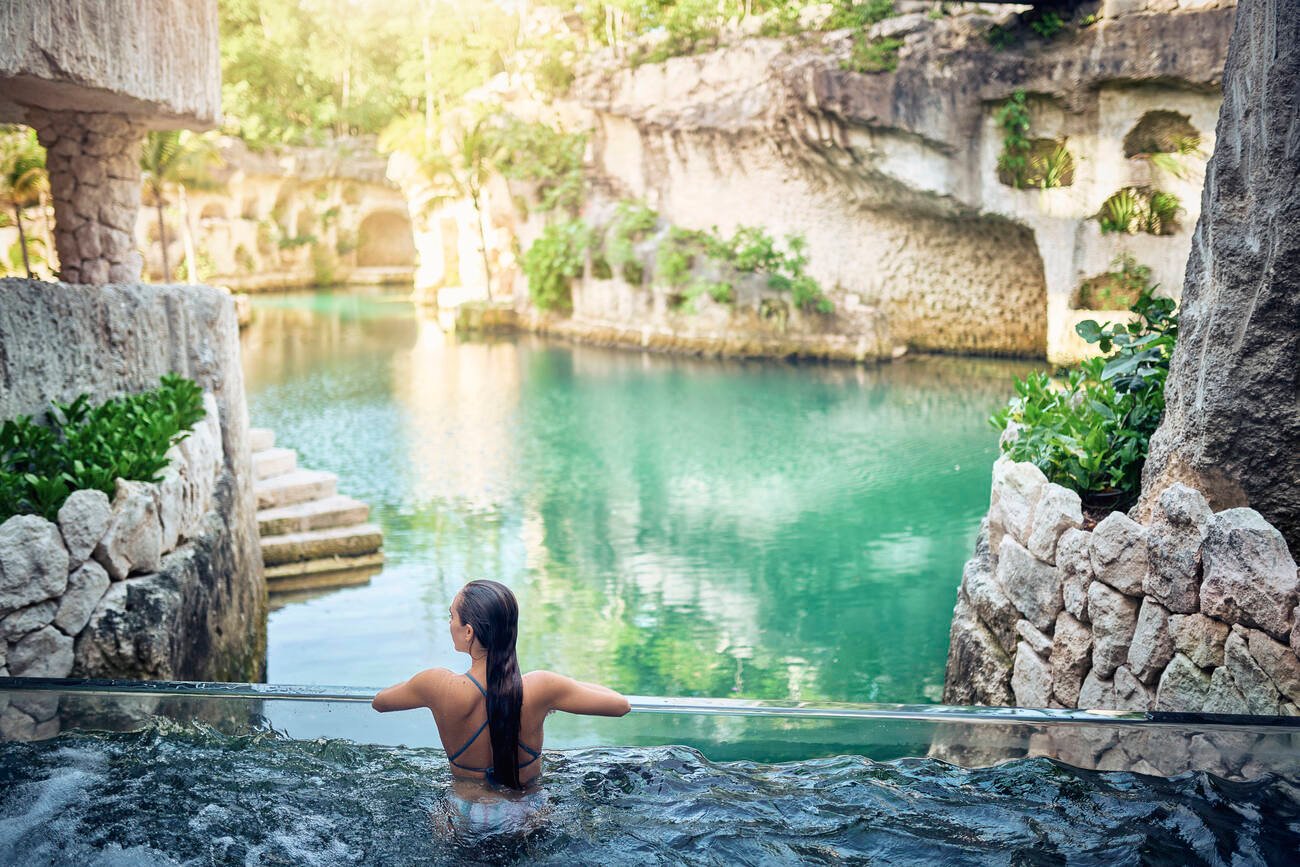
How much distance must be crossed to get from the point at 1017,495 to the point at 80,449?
4.72m

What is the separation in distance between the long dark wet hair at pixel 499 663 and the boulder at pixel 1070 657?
8.78 ft

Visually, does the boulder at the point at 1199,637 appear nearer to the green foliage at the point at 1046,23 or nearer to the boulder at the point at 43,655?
the boulder at the point at 43,655

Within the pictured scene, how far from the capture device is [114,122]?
26.9ft

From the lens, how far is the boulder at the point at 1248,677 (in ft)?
12.5

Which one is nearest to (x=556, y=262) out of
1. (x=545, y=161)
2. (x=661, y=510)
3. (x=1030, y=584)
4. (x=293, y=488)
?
(x=545, y=161)

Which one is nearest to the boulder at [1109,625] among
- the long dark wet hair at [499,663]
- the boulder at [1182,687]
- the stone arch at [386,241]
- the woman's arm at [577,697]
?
the boulder at [1182,687]

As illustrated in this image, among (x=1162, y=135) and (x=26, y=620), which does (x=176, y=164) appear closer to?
(x=1162, y=135)

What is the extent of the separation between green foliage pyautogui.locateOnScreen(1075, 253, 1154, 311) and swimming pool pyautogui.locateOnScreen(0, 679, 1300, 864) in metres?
15.6

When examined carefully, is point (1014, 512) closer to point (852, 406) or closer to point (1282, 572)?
point (1282, 572)

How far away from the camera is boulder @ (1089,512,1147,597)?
4.38 meters

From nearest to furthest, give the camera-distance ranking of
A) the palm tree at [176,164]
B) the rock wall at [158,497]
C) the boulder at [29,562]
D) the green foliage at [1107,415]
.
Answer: the boulder at [29,562]
the rock wall at [158,497]
the green foliage at [1107,415]
the palm tree at [176,164]

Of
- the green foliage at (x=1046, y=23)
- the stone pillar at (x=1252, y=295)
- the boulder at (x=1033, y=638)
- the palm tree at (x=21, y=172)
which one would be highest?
the green foliage at (x=1046, y=23)

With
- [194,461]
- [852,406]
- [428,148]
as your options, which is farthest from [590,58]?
[194,461]

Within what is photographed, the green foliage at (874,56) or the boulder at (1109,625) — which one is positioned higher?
the green foliage at (874,56)
